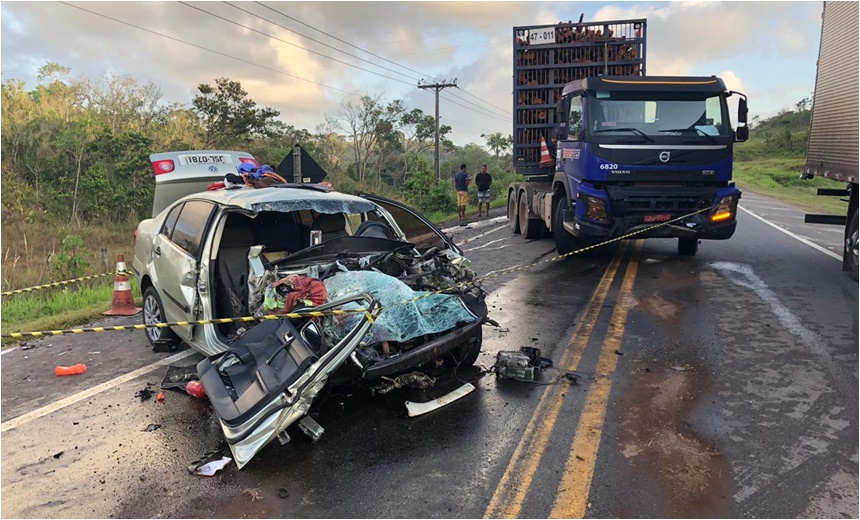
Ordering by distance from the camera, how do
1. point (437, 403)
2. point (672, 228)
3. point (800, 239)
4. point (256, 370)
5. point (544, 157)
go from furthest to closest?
point (800, 239) → point (544, 157) → point (672, 228) → point (437, 403) → point (256, 370)

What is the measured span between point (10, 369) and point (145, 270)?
4.91 ft

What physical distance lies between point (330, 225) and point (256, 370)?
253 cm

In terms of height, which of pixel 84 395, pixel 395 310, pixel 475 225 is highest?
pixel 395 310

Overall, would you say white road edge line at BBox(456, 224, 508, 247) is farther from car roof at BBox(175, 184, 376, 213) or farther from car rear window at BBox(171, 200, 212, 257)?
car rear window at BBox(171, 200, 212, 257)

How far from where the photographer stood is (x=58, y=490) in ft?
11.2

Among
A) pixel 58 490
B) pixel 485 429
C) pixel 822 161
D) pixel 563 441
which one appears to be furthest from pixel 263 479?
pixel 822 161

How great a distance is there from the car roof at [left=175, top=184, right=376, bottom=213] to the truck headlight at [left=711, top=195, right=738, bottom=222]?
601 centimetres

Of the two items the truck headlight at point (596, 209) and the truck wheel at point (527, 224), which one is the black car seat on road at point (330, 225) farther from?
the truck wheel at point (527, 224)

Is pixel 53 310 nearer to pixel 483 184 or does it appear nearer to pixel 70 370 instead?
pixel 70 370

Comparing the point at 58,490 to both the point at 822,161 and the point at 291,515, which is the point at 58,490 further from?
the point at 822,161

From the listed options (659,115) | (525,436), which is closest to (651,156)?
(659,115)

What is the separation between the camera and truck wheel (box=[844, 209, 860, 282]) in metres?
8.73

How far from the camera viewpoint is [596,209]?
9117 mm

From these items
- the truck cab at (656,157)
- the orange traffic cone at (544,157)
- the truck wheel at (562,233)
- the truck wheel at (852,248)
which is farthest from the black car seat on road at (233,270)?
the truck wheel at (852,248)
